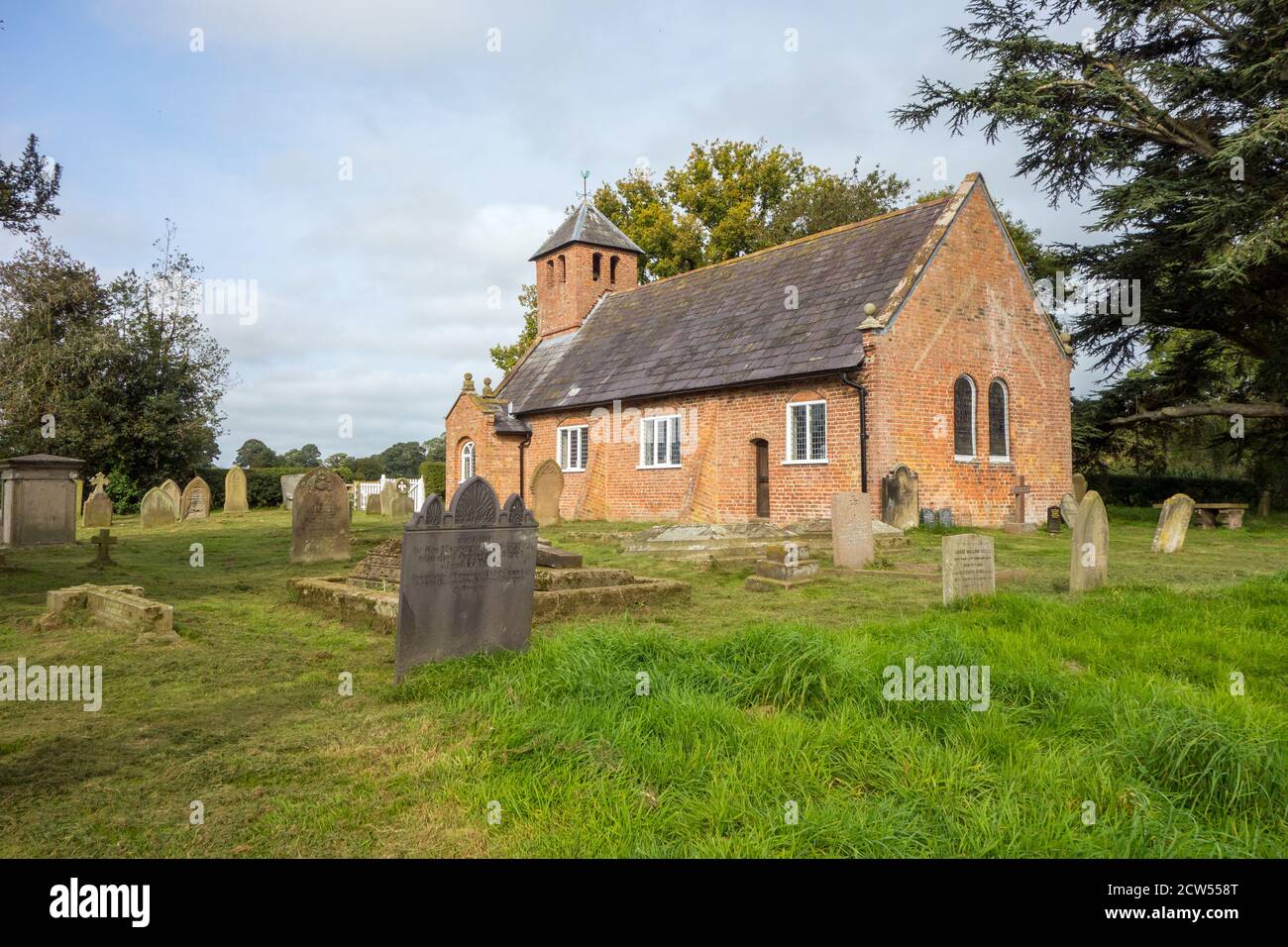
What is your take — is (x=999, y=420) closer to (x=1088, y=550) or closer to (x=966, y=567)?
(x=1088, y=550)

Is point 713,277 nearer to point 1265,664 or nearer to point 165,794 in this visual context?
point 1265,664

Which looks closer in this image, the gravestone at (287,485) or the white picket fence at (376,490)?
the gravestone at (287,485)

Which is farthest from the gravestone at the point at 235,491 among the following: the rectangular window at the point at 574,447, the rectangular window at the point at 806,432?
the rectangular window at the point at 806,432

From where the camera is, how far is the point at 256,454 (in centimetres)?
8625

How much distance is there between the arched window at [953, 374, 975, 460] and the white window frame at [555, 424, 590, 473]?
11746 mm

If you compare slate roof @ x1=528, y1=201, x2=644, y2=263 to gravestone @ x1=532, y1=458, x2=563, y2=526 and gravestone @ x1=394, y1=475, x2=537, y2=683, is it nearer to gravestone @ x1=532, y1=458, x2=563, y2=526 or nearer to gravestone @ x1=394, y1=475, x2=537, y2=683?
gravestone @ x1=532, y1=458, x2=563, y2=526

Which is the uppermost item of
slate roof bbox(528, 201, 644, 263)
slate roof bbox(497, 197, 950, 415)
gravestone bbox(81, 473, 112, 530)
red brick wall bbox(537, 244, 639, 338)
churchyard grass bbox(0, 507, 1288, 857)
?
slate roof bbox(528, 201, 644, 263)

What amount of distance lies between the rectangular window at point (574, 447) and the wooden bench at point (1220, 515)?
16849 mm

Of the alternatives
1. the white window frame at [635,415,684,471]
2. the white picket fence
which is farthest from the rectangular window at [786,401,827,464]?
the white picket fence

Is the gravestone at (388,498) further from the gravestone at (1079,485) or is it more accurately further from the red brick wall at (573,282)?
the gravestone at (1079,485)

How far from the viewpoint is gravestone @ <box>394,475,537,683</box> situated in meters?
5.93

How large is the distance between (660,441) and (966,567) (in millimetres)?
15294

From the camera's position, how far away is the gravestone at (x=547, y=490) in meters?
23.0

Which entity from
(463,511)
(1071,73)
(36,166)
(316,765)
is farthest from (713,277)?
(316,765)
